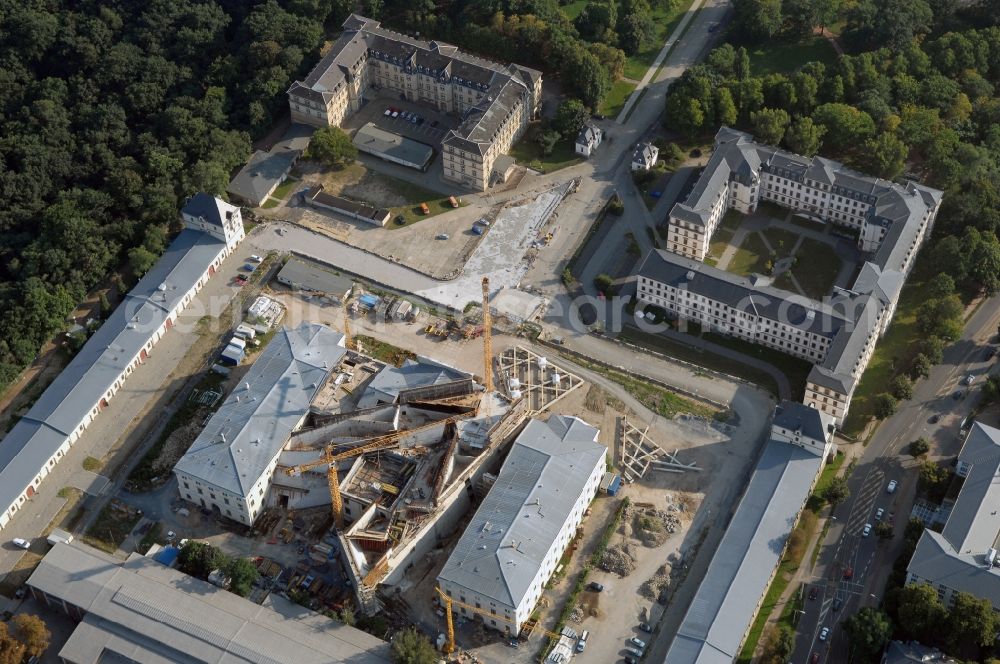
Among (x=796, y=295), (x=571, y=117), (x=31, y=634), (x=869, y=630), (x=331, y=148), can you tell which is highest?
(x=571, y=117)

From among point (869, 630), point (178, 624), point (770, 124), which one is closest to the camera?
point (869, 630)

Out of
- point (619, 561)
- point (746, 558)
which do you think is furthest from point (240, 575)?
point (746, 558)

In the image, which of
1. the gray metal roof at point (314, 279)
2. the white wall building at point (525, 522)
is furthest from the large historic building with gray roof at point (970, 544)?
the gray metal roof at point (314, 279)

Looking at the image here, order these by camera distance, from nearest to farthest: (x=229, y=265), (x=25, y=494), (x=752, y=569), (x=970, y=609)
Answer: (x=970, y=609) → (x=752, y=569) → (x=25, y=494) → (x=229, y=265)

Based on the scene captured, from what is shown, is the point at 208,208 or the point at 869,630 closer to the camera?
the point at 869,630

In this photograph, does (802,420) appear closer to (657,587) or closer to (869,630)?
(657,587)

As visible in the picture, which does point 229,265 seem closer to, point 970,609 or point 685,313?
point 685,313

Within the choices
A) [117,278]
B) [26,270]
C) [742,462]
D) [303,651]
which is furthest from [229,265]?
[742,462]
